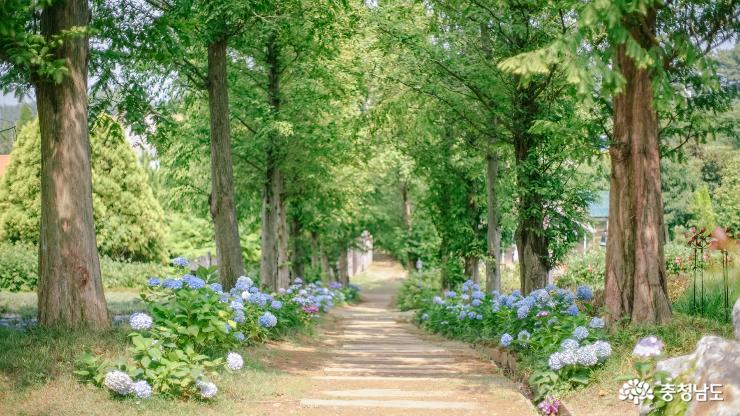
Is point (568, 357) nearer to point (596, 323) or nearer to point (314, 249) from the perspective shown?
point (596, 323)

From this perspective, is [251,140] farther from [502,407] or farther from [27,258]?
[502,407]

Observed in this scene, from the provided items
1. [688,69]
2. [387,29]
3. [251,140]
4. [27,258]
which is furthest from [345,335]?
[27,258]

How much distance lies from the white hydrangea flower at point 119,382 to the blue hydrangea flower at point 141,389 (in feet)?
0.15

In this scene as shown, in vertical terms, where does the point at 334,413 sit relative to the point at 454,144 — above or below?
below

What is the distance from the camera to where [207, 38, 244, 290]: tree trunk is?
1269 centimetres

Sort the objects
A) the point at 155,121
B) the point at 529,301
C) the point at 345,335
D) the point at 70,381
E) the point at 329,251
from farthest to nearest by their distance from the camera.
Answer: the point at 329,251 < the point at 345,335 < the point at 155,121 < the point at 529,301 < the point at 70,381

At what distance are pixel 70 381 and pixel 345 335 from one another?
9342 millimetres

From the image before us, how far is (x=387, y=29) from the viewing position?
43.6ft

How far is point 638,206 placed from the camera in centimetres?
837

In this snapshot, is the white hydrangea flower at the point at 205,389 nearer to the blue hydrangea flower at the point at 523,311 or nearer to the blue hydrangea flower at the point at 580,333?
the blue hydrangea flower at the point at 580,333

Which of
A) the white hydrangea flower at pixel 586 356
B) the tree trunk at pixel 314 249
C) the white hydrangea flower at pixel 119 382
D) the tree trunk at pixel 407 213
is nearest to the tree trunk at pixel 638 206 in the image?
the white hydrangea flower at pixel 586 356

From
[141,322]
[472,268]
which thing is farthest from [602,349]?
[472,268]

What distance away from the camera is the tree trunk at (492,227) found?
16031 mm

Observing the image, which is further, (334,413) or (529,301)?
(529,301)
